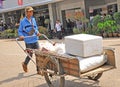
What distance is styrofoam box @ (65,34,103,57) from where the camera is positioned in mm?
5824

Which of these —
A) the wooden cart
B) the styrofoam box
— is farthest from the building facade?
the styrofoam box

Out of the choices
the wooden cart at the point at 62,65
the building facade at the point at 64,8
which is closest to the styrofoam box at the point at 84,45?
the wooden cart at the point at 62,65

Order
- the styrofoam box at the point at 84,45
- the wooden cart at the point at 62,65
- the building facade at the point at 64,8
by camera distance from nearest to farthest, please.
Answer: the wooden cart at the point at 62,65
the styrofoam box at the point at 84,45
the building facade at the point at 64,8

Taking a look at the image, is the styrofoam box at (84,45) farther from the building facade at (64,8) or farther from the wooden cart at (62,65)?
the building facade at (64,8)

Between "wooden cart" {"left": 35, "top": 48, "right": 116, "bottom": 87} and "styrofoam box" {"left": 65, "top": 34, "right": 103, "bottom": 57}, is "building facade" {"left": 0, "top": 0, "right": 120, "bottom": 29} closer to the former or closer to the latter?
"wooden cart" {"left": 35, "top": 48, "right": 116, "bottom": 87}

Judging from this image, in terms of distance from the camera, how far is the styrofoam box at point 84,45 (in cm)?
582

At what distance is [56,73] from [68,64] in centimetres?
49

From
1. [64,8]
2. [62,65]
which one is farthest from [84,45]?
[64,8]

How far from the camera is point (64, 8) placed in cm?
2647

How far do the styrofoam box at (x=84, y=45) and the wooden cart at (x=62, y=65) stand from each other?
278 millimetres

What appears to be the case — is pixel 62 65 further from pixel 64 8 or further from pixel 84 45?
pixel 64 8

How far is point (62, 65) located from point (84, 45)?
0.62 meters

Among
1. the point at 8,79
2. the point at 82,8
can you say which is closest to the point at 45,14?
the point at 82,8

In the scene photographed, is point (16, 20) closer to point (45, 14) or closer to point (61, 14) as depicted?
point (45, 14)
